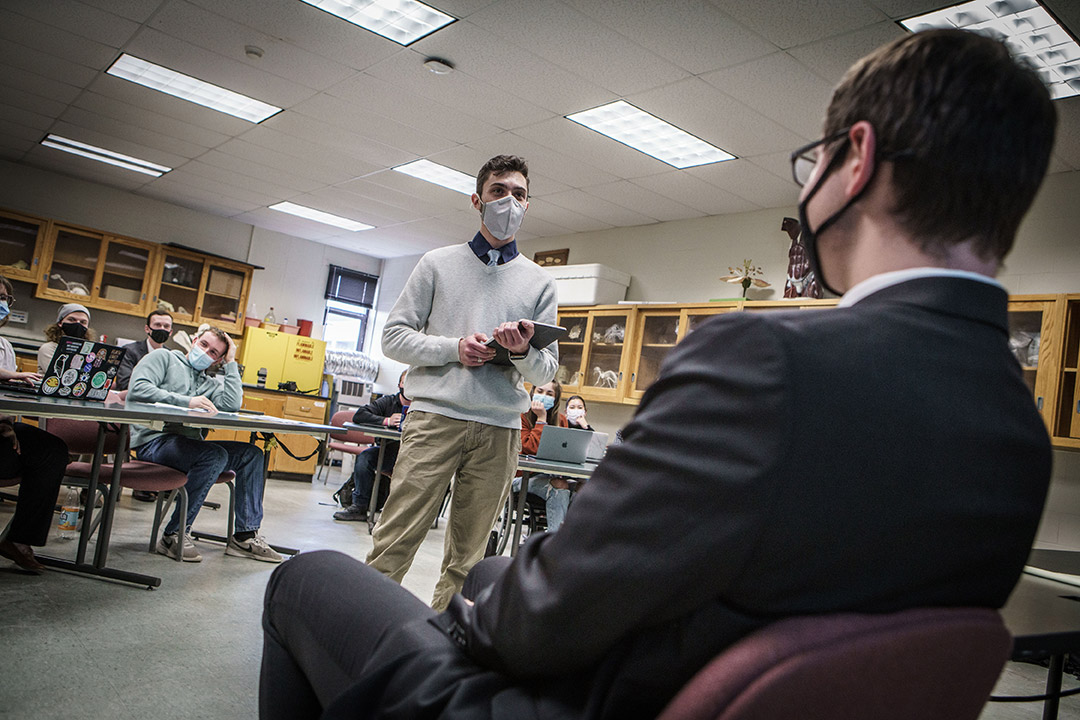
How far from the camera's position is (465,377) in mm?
1989

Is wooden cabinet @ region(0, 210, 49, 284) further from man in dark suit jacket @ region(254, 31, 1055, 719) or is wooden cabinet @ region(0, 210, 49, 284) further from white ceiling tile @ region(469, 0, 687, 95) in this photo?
man in dark suit jacket @ region(254, 31, 1055, 719)

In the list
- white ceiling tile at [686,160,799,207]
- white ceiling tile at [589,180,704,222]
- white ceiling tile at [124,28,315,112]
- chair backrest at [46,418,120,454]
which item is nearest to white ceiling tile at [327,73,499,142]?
white ceiling tile at [124,28,315,112]

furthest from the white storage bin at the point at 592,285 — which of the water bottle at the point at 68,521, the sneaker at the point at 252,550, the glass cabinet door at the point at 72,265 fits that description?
the glass cabinet door at the point at 72,265

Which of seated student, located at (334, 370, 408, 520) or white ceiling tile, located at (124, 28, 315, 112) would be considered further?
seated student, located at (334, 370, 408, 520)

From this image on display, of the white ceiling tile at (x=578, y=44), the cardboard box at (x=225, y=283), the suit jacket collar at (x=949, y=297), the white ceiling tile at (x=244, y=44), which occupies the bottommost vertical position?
the suit jacket collar at (x=949, y=297)

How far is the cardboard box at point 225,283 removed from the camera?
8.45 m

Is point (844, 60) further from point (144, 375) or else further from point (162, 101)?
point (162, 101)

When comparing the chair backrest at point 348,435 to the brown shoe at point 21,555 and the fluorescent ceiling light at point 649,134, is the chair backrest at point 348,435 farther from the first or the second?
the brown shoe at point 21,555

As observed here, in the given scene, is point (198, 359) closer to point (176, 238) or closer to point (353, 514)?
point (353, 514)

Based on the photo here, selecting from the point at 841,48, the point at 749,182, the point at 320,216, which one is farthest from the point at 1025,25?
the point at 320,216

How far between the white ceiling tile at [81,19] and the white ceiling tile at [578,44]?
2.11 metres

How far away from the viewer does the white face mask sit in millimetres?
2121

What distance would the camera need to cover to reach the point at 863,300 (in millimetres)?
676

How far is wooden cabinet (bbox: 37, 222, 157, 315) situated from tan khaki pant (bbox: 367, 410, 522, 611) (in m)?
7.11
